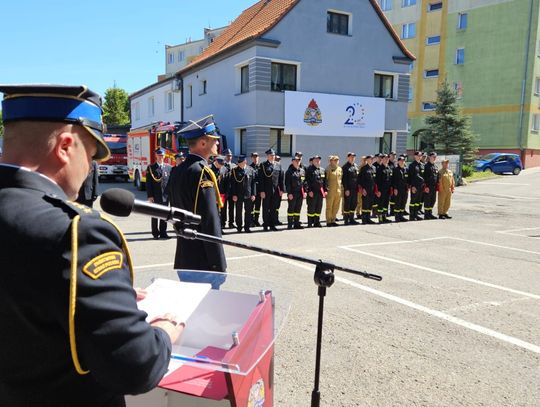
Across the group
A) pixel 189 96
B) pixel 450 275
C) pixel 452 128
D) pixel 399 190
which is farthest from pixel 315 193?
pixel 452 128

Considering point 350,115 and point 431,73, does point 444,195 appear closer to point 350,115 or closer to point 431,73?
point 350,115

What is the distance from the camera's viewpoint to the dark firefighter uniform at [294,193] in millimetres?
12422

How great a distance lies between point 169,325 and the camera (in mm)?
1635

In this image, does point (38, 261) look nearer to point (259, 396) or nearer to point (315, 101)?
point (259, 396)

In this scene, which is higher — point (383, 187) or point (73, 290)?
point (73, 290)

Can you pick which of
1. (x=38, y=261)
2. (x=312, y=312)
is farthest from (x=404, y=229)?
(x=38, y=261)

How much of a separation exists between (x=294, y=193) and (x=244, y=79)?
1155 cm

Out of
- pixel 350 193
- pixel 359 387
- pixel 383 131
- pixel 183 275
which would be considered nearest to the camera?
pixel 183 275

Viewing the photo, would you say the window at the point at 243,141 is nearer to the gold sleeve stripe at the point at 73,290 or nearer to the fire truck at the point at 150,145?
the fire truck at the point at 150,145

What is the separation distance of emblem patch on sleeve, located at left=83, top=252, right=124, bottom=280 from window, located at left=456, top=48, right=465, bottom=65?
1771 inches

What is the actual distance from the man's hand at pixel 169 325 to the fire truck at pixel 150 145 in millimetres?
16278

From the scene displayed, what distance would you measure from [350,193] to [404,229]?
190 cm

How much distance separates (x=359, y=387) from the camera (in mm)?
3666

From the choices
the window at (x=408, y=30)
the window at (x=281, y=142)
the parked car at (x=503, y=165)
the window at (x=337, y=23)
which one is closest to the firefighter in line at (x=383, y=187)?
the window at (x=281, y=142)
